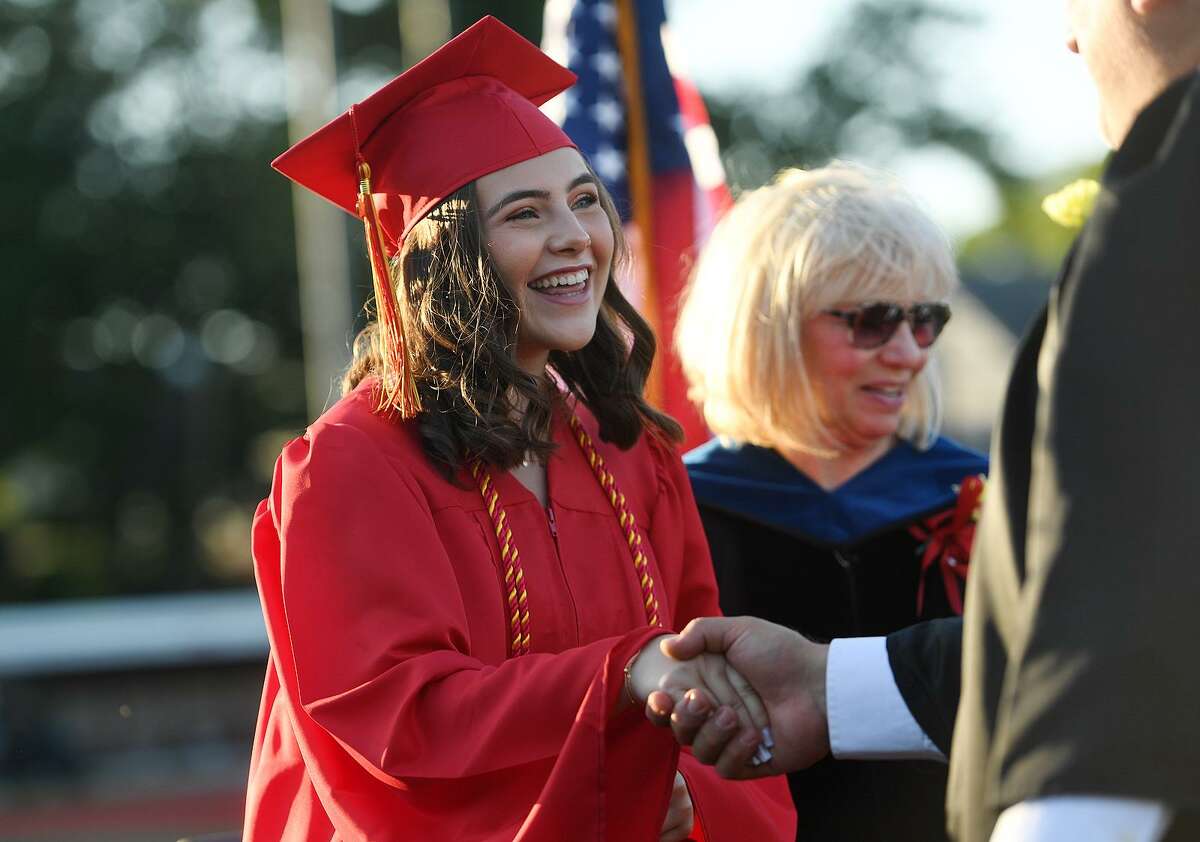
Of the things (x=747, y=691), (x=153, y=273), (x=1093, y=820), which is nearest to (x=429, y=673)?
(x=747, y=691)

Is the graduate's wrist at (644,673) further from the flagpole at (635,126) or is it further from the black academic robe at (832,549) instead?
the flagpole at (635,126)

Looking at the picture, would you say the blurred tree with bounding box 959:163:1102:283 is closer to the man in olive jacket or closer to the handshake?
the handshake

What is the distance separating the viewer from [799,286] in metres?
3.52

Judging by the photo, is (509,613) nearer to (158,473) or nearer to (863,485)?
(863,485)

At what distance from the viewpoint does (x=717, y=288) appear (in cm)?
370

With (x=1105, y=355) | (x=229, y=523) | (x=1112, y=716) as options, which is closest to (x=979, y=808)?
(x=1112, y=716)

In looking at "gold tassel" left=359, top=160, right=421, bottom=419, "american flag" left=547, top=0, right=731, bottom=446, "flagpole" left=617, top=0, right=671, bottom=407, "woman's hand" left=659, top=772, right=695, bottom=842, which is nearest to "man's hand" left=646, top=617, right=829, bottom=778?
"woman's hand" left=659, top=772, right=695, bottom=842

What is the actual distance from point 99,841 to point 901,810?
35.8 ft

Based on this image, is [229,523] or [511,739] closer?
[511,739]

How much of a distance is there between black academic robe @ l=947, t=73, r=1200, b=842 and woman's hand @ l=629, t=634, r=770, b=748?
32.4 inches

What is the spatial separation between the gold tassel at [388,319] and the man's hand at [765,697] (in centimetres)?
62

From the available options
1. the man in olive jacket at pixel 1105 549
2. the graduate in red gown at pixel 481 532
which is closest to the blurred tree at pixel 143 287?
the graduate in red gown at pixel 481 532

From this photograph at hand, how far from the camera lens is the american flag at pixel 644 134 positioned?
5020 millimetres

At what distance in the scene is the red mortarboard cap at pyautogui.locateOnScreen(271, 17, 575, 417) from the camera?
9.09ft
